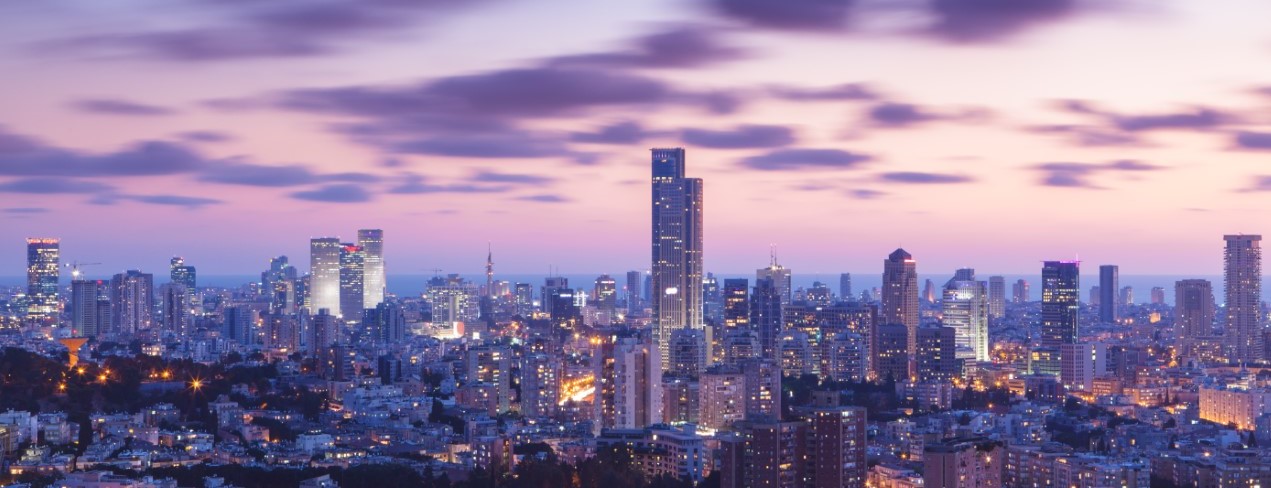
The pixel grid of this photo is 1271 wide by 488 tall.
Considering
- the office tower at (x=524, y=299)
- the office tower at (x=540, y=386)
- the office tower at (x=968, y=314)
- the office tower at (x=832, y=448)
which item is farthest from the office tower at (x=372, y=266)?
the office tower at (x=832, y=448)

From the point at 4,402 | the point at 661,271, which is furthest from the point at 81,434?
the point at 661,271

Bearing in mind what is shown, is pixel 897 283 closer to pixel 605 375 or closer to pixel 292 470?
pixel 605 375

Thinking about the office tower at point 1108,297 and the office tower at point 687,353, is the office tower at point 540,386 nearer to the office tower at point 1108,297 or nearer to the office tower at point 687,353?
the office tower at point 687,353

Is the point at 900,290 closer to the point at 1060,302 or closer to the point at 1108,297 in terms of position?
the point at 1060,302

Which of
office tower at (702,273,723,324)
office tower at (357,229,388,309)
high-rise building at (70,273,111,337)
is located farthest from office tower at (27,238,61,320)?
office tower at (702,273,723,324)

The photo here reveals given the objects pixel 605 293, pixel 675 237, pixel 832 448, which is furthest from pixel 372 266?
pixel 832 448

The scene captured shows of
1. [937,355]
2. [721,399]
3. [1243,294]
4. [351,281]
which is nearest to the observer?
[721,399]

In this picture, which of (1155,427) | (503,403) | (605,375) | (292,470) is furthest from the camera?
(503,403)
